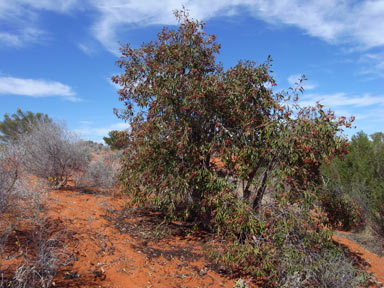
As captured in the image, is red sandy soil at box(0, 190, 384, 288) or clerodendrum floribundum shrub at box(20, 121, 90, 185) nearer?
red sandy soil at box(0, 190, 384, 288)

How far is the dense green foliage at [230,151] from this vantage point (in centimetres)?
481

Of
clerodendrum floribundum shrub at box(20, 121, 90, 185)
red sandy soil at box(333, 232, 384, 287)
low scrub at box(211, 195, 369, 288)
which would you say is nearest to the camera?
low scrub at box(211, 195, 369, 288)

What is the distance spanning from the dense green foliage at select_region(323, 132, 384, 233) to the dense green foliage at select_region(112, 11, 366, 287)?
10.4 feet

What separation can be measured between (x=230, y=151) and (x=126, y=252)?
2481 millimetres

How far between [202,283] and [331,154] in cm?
289

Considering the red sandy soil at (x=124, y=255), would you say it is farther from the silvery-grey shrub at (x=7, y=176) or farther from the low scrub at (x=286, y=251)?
the silvery-grey shrub at (x=7, y=176)

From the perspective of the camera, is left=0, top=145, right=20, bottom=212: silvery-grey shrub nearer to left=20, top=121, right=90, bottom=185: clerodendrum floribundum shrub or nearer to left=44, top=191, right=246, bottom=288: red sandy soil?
left=44, top=191, right=246, bottom=288: red sandy soil

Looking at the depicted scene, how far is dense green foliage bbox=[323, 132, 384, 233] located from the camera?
8375 mm

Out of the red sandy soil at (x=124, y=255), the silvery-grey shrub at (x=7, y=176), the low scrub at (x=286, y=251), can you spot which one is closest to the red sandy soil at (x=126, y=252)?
the red sandy soil at (x=124, y=255)

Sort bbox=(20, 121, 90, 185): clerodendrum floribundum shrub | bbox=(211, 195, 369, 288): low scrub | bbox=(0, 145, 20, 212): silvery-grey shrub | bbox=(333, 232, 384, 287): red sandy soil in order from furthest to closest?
bbox=(20, 121, 90, 185): clerodendrum floribundum shrub → bbox=(333, 232, 384, 287): red sandy soil → bbox=(0, 145, 20, 212): silvery-grey shrub → bbox=(211, 195, 369, 288): low scrub

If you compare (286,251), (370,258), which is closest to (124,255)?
(286,251)

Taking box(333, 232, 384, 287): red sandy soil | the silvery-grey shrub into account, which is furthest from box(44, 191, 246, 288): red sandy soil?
box(333, 232, 384, 287): red sandy soil

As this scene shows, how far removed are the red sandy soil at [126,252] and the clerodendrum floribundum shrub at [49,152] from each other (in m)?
1.35

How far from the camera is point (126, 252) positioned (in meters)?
5.23
